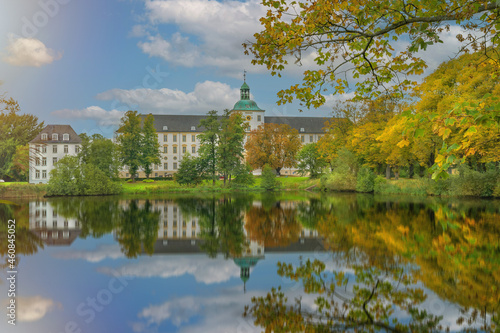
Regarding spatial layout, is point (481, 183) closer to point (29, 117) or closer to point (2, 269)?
point (2, 269)

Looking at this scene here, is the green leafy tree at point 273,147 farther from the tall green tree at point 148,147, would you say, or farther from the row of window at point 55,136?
the row of window at point 55,136

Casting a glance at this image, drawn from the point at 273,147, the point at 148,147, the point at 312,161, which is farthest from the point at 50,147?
the point at 312,161

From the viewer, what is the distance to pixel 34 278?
277 inches

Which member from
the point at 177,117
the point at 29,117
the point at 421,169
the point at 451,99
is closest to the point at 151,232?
the point at 451,99

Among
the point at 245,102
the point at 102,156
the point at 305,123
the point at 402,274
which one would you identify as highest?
the point at 245,102

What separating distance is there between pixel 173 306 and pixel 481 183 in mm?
31109

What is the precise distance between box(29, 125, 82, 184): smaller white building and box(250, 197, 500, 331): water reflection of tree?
59.2m

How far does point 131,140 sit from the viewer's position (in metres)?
52.4

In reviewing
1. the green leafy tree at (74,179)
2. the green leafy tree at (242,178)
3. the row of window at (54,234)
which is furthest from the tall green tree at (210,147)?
the row of window at (54,234)

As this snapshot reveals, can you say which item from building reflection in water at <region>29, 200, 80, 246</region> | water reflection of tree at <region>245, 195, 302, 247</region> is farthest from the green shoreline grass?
water reflection of tree at <region>245, 195, 302, 247</region>

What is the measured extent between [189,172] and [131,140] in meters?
11.2

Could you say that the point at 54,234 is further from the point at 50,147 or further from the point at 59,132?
the point at 59,132

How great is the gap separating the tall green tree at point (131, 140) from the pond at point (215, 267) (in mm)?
39028

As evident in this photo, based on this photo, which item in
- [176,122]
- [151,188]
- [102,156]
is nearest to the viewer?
[151,188]
